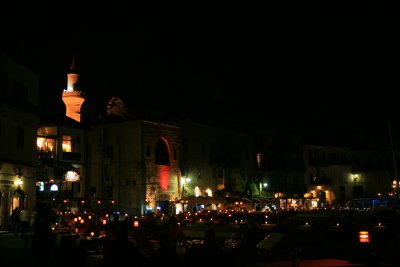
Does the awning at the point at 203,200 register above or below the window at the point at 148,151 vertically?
below

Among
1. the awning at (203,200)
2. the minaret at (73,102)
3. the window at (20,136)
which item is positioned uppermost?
the minaret at (73,102)

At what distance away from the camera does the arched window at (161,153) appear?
164 feet

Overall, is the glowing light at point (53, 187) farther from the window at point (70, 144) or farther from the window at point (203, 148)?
the window at point (203, 148)

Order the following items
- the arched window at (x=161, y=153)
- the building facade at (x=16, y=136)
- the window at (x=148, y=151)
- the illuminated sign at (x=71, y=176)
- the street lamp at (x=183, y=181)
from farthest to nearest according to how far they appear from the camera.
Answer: the street lamp at (x=183, y=181) → the arched window at (x=161, y=153) → the window at (x=148, y=151) → the illuminated sign at (x=71, y=176) → the building facade at (x=16, y=136)

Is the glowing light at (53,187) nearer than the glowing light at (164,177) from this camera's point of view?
Yes

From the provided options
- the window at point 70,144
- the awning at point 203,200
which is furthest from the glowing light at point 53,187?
the awning at point 203,200

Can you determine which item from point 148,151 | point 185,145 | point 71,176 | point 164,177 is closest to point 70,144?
point 71,176

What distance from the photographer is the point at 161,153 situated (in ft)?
166

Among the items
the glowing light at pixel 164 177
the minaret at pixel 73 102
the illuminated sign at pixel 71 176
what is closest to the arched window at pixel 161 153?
the glowing light at pixel 164 177

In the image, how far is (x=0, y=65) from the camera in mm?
29328

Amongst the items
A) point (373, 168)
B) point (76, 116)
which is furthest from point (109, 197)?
point (373, 168)

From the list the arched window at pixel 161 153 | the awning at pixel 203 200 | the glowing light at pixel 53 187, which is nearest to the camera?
the awning at pixel 203 200

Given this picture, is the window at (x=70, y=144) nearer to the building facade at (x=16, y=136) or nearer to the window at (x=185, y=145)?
the window at (x=185, y=145)

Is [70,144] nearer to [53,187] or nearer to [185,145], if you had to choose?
[53,187]
